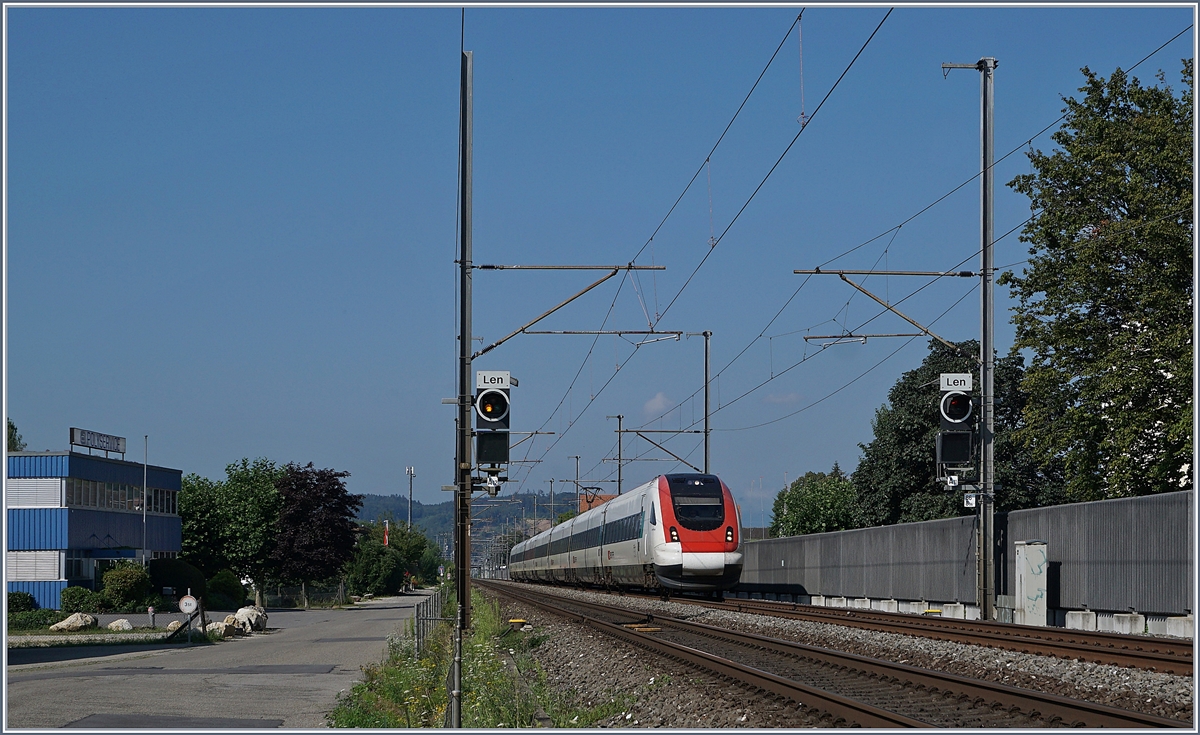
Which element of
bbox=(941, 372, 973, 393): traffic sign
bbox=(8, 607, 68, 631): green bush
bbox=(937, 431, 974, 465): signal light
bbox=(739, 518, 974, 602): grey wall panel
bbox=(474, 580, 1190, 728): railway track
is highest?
bbox=(941, 372, 973, 393): traffic sign

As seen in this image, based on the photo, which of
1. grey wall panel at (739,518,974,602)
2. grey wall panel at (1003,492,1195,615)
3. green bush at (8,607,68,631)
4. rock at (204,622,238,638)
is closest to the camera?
grey wall panel at (1003,492,1195,615)

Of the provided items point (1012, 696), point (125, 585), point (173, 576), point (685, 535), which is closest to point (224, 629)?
point (685, 535)

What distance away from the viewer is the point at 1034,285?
120ft

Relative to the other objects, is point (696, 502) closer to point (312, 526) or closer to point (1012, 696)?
point (1012, 696)

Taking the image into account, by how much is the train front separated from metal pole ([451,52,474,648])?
524 inches

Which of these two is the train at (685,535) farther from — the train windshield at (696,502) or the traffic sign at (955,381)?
the traffic sign at (955,381)

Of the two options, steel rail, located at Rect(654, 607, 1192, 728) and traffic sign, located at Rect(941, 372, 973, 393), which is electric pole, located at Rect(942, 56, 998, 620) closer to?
traffic sign, located at Rect(941, 372, 973, 393)

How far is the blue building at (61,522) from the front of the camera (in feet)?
163

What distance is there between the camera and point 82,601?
48.2 meters

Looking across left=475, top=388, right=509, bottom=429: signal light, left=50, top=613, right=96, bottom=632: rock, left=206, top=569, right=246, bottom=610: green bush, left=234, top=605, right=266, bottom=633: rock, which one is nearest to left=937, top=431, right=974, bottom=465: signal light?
left=475, top=388, right=509, bottom=429: signal light

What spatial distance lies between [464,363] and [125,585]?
34.2m

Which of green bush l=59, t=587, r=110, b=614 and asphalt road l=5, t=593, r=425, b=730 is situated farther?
green bush l=59, t=587, r=110, b=614

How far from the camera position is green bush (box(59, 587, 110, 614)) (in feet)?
Result: 157

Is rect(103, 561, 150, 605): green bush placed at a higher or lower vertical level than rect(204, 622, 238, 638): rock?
lower
